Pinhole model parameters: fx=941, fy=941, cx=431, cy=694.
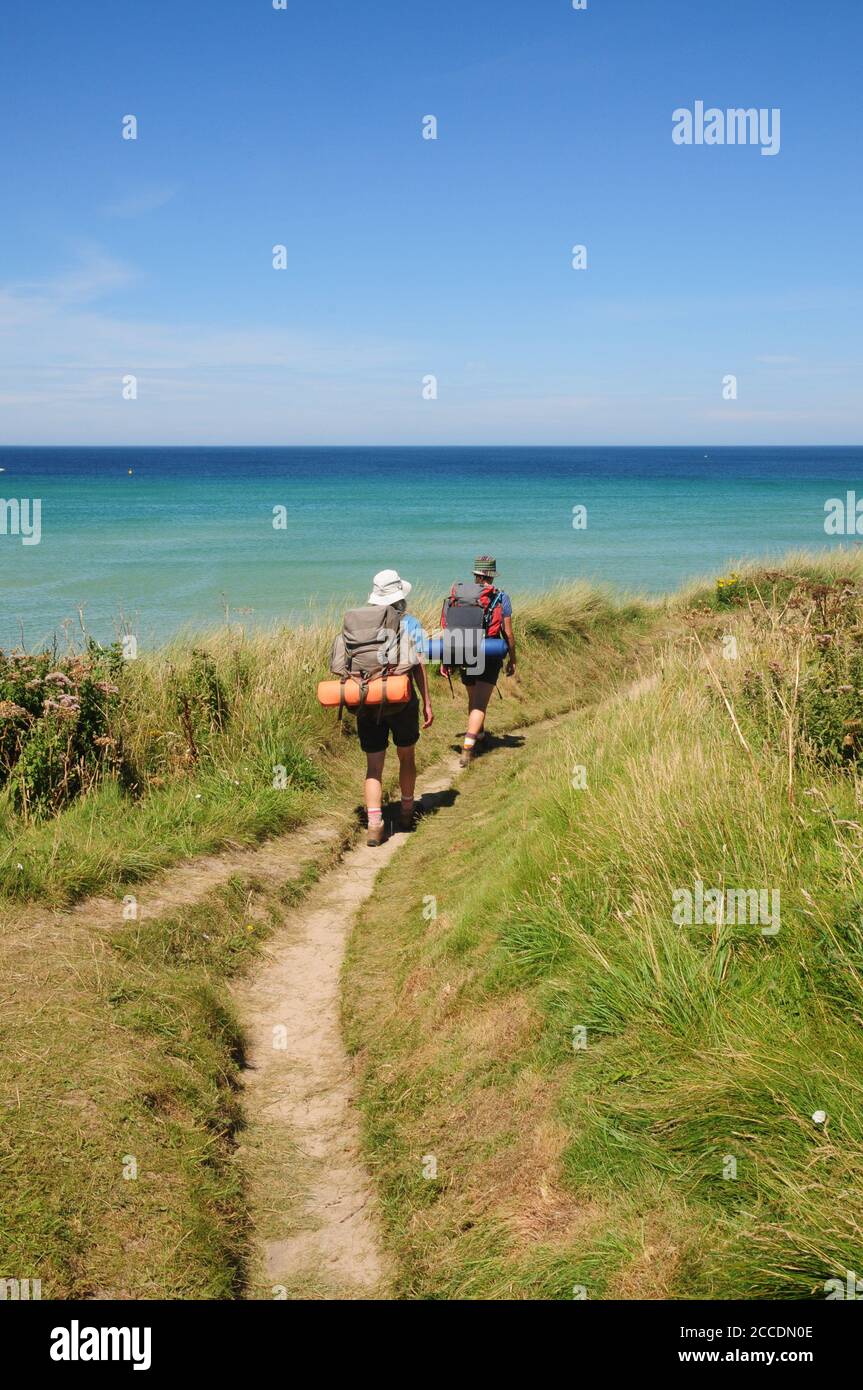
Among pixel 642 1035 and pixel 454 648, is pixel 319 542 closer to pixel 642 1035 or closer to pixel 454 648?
pixel 454 648

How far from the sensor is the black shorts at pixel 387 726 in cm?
877

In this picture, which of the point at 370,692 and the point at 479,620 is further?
the point at 479,620

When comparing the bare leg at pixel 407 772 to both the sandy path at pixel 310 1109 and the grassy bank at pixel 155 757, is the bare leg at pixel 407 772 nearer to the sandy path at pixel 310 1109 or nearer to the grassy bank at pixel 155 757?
the grassy bank at pixel 155 757

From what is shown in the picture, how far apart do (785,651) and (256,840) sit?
4865 millimetres

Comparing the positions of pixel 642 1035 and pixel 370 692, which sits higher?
pixel 370 692

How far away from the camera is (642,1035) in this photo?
4.07 metres

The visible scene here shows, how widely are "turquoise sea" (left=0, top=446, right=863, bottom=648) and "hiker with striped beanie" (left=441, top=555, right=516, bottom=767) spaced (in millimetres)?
4366

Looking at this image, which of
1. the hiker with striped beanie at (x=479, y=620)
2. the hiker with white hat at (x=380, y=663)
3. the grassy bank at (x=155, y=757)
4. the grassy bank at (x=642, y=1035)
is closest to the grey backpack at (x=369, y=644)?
the hiker with white hat at (x=380, y=663)

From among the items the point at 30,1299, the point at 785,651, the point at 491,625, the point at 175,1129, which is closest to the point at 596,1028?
the point at 175,1129

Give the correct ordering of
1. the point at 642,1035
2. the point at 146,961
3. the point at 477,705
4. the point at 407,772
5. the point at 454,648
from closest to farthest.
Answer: the point at 642,1035 < the point at 146,961 < the point at 407,772 < the point at 454,648 < the point at 477,705

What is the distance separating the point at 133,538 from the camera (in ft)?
156

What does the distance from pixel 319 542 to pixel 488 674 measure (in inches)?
1476

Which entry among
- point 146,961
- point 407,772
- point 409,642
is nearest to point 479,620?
point 407,772

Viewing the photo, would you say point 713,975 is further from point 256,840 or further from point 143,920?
point 256,840
